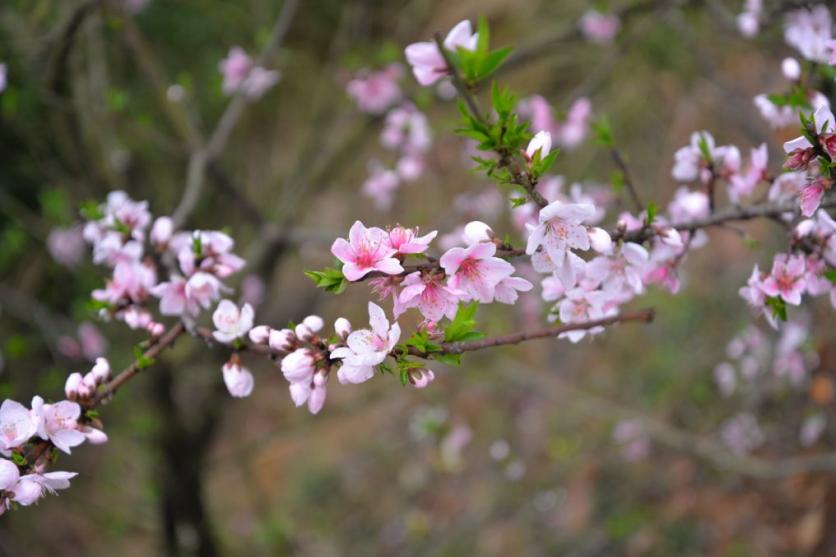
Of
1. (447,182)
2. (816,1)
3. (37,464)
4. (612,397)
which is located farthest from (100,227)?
(447,182)

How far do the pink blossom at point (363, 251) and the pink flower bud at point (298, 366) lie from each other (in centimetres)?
21

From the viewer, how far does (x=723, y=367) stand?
3.96 m

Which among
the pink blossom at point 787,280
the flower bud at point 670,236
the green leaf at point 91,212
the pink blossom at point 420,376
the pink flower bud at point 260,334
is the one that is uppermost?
the green leaf at point 91,212

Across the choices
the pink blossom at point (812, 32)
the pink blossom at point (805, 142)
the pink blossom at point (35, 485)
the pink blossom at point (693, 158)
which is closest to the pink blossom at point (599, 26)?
the pink blossom at point (812, 32)

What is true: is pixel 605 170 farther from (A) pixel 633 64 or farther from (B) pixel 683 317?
(B) pixel 683 317

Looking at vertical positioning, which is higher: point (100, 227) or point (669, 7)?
point (100, 227)

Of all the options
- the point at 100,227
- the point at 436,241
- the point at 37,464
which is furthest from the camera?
the point at 436,241

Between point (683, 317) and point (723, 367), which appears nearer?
point (723, 367)

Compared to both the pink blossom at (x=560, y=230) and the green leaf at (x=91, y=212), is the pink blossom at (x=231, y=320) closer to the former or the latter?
the green leaf at (x=91, y=212)

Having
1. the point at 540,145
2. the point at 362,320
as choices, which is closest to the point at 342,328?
the point at 540,145

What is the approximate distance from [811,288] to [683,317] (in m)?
3.20

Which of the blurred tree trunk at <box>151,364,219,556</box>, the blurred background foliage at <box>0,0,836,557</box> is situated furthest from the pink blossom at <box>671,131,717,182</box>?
the blurred tree trunk at <box>151,364,219,556</box>

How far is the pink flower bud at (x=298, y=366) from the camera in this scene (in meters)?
1.26

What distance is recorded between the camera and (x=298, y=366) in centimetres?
126
